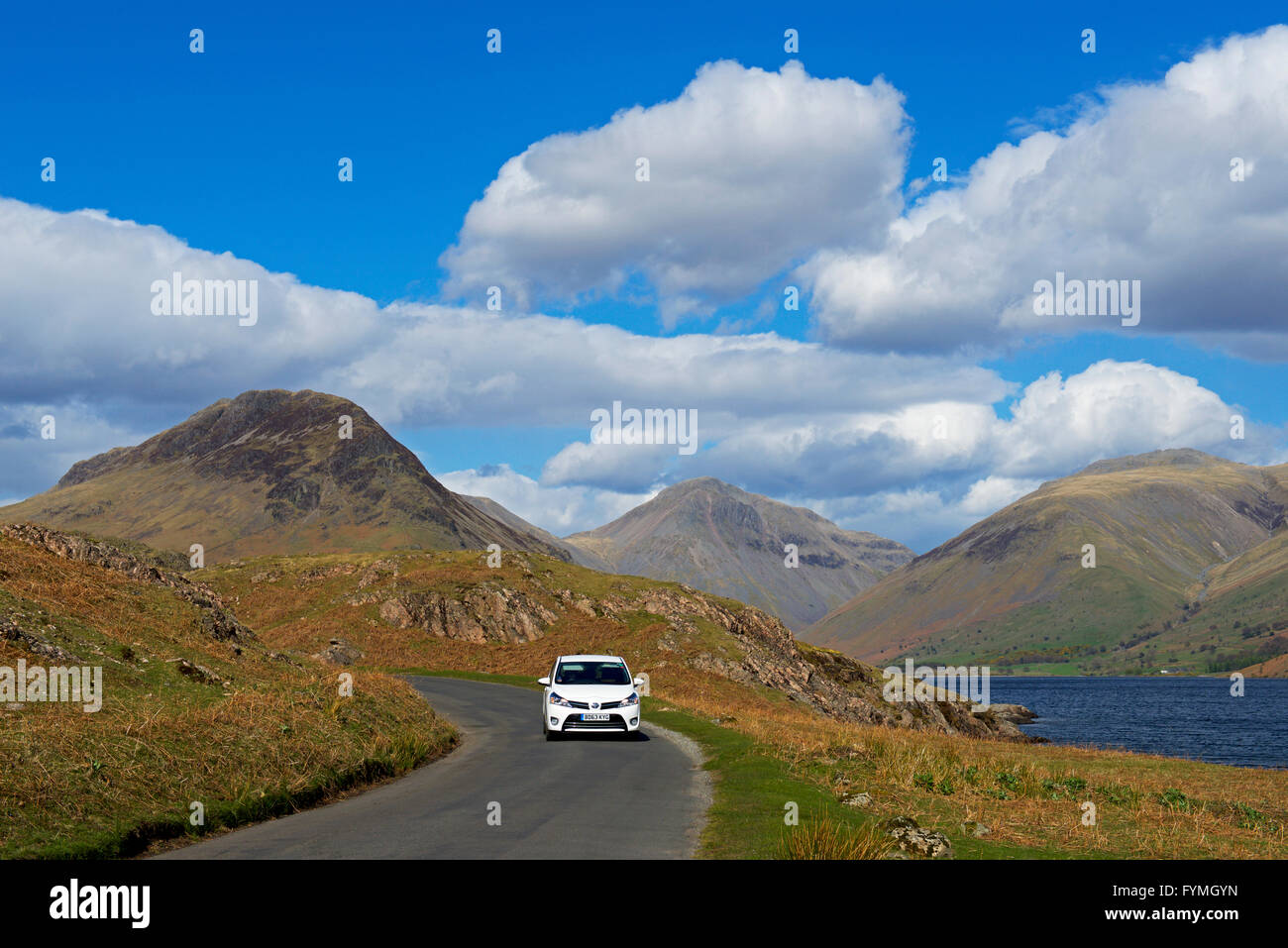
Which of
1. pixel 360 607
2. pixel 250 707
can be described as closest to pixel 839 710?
pixel 360 607

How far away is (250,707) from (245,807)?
513 cm

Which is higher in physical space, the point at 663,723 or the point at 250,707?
the point at 250,707

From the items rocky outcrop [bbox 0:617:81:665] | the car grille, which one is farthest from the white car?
rocky outcrop [bbox 0:617:81:665]

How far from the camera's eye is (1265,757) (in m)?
71.2

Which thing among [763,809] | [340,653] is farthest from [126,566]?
[763,809]

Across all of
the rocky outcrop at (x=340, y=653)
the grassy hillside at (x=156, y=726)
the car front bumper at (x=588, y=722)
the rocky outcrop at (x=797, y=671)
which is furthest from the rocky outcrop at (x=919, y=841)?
the rocky outcrop at (x=340, y=653)

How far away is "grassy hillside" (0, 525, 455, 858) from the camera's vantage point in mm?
13891

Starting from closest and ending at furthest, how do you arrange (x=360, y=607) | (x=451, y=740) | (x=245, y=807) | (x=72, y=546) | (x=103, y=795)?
(x=103, y=795) → (x=245, y=807) → (x=451, y=740) → (x=72, y=546) → (x=360, y=607)

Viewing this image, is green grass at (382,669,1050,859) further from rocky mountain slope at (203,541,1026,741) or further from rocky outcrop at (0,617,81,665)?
rocky mountain slope at (203,541,1026,741)

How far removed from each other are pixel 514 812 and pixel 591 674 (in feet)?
47.9

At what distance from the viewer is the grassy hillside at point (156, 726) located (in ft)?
45.6
